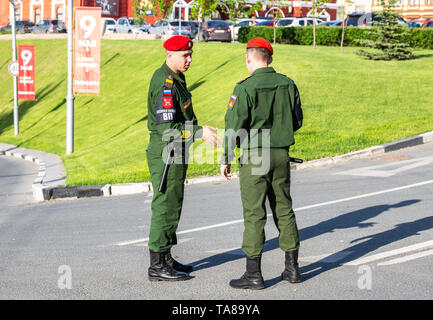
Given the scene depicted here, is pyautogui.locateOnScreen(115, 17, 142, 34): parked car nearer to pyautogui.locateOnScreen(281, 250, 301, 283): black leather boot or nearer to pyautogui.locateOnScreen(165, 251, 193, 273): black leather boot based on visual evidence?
pyautogui.locateOnScreen(165, 251, 193, 273): black leather boot

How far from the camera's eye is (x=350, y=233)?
7.29 meters

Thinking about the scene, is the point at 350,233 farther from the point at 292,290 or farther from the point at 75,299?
the point at 75,299

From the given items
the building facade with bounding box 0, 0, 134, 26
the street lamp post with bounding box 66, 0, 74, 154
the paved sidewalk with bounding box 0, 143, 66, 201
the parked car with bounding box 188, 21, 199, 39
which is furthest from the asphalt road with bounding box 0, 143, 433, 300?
the building facade with bounding box 0, 0, 134, 26

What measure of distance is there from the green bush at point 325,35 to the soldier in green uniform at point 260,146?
26.4m

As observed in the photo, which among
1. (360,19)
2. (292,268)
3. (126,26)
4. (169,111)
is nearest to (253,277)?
(292,268)

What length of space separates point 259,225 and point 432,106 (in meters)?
13.3

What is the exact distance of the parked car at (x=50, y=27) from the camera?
56966 millimetres

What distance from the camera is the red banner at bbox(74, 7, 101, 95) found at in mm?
18797

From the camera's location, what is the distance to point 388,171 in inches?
458

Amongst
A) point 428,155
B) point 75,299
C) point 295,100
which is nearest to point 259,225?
point 295,100

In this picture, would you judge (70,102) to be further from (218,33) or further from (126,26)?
(126,26)

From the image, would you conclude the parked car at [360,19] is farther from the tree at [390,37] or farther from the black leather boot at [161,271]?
the black leather boot at [161,271]

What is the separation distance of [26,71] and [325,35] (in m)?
16.2

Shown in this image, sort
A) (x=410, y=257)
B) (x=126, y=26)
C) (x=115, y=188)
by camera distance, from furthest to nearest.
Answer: (x=126, y=26)
(x=115, y=188)
(x=410, y=257)
